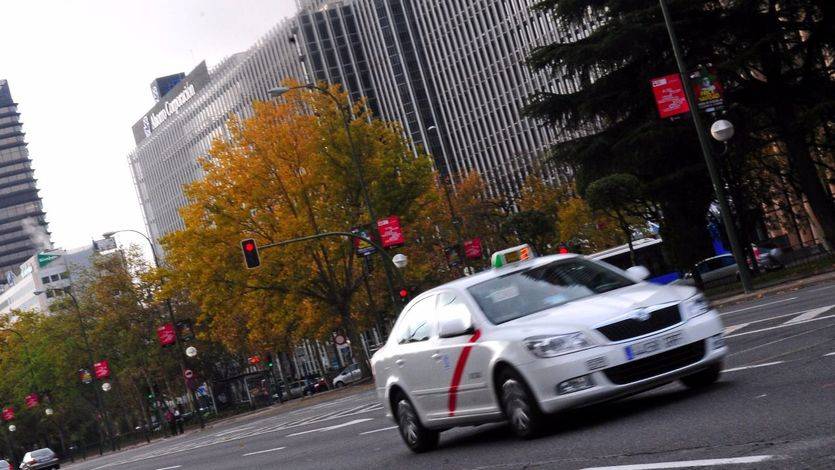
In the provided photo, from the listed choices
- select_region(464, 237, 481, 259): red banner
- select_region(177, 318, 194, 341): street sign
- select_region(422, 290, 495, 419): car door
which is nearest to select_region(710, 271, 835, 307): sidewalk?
select_region(422, 290, 495, 419): car door

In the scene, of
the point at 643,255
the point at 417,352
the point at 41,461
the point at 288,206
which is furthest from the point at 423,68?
the point at 417,352

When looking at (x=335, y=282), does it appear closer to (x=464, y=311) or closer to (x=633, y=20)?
(x=633, y=20)

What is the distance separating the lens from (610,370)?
10.2 m

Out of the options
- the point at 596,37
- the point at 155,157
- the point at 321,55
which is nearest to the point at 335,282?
the point at 596,37

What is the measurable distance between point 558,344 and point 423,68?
420 feet

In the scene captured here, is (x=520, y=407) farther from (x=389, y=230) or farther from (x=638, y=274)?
(x=389, y=230)

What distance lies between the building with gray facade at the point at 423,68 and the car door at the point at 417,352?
108773mm

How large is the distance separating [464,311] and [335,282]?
45.2 m

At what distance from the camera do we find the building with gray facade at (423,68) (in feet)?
414

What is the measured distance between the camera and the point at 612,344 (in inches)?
400

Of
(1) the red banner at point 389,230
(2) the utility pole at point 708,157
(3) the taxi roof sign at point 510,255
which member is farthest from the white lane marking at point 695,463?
(1) the red banner at point 389,230

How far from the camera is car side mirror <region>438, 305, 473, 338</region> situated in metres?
11.2

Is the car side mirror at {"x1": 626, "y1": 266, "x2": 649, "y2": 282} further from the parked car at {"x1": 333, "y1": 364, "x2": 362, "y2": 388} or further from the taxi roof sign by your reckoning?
the parked car at {"x1": 333, "y1": 364, "x2": 362, "y2": 388}

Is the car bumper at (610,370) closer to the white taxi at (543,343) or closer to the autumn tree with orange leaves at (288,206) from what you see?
the white taxi at (543,343)
